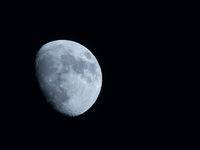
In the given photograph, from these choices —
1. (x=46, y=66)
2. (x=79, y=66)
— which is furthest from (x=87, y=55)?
(x=46, y=66)

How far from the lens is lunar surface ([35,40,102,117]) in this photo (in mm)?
2289

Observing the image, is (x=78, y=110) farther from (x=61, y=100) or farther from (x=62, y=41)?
(x=62, y=41)

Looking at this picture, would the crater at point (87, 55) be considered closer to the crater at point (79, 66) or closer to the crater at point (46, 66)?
the crater at point (79, 66)

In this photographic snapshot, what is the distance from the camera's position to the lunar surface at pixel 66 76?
229 centimetres

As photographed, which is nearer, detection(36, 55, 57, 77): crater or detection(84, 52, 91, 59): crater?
detection(36, 55, 57, 77): crater

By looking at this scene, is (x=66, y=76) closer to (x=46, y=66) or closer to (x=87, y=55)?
(x=46, y=66)

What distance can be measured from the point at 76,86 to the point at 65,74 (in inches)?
10.3

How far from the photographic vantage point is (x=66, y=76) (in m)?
2.29

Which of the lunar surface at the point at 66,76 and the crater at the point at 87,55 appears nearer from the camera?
the lunar surface at the point at 66,76

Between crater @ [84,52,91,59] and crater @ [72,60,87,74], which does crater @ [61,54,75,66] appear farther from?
crater @ [84,52,91,59]

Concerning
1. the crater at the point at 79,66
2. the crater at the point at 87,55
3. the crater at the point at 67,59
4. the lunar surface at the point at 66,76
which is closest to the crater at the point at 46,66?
the lunar surface at the point at 66,76

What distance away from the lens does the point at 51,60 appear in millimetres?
2322

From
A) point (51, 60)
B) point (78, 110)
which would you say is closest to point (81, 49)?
point (51, 60)

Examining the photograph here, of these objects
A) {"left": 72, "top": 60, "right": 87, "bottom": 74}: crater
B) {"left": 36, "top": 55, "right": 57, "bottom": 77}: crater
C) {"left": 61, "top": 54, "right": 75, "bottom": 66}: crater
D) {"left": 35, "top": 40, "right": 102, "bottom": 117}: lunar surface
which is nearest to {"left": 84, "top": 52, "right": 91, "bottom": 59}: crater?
{"left": 35, "top": 40, "right": 102, "bottom": 117}: lunar surface
